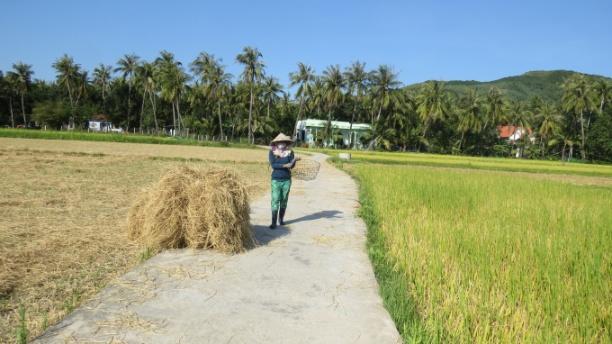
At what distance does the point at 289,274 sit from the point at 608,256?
426 cm

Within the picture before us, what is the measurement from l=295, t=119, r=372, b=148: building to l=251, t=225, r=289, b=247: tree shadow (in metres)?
57.4

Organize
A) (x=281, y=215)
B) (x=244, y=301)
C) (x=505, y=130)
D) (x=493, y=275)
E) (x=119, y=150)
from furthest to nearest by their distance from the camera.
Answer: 1. (x=505, y=130)
2. (x=119, y=150)
3. (x=281, y=215)
4. (x=493, y=275)
5. (x=244, y=301)

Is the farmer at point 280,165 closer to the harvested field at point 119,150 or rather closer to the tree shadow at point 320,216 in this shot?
the tree shadow at point 320,216

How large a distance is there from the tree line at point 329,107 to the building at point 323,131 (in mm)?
860

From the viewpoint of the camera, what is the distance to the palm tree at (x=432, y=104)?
64125 mm

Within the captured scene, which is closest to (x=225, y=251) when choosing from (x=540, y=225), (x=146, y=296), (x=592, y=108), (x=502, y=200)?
(x=146, y=296)

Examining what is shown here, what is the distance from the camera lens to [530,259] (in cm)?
536

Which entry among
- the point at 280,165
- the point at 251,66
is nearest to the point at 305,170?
the point at 280,165

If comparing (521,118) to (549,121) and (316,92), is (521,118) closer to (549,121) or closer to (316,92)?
(549,121)

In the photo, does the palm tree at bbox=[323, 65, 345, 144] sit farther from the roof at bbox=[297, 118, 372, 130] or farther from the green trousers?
the green trousers

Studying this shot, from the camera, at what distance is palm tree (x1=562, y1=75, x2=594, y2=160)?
62.5 m

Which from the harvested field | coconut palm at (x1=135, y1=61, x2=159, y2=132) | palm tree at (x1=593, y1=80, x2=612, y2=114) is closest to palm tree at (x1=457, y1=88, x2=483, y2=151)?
palm tree at (x1=593, y1=80, x2=612, y2=114)

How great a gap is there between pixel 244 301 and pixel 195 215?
2.05m

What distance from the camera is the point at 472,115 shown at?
64.9m
